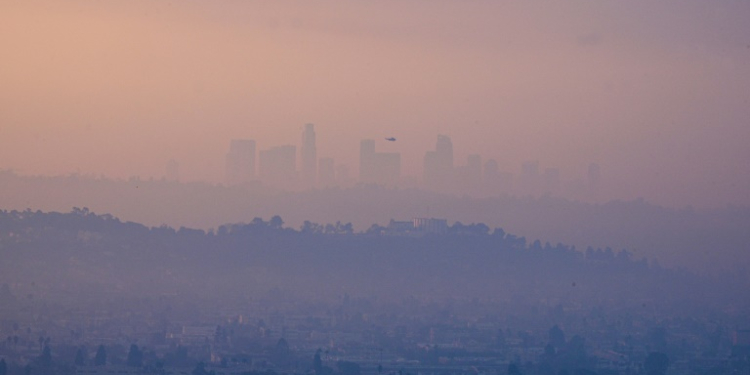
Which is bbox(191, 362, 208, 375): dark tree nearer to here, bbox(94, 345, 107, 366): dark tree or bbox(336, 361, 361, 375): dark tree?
bbox(94, 345, 107, 366): dark tree

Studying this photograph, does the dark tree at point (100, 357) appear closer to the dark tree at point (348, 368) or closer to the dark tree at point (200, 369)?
the dark tree at point (200, 369)

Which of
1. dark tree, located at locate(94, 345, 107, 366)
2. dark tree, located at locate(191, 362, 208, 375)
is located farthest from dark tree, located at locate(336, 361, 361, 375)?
dark tree, located at locate(94, 345, 107, 366)

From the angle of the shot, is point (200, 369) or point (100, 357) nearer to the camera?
point (200, 369)

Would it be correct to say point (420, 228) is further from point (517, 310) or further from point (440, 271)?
point (517, 310)

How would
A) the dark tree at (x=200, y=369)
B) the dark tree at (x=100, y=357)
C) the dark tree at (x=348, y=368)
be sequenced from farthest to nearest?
the dark tree at (x=348, y=368)
the dark tree at (x=100, y=357)
the dark tree at (x=200, y=369)

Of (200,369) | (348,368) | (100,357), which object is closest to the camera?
(200,369)

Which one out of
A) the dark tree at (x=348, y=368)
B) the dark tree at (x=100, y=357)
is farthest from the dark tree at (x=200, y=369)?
the dark tree at (x=348, y=368)

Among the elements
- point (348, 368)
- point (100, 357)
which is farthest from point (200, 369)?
point (348, 368)

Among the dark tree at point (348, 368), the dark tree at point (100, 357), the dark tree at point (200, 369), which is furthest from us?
the dark tree at point (348, 368)

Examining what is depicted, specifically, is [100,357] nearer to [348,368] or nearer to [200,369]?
[200,369]
